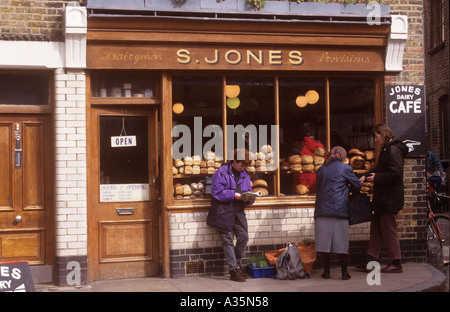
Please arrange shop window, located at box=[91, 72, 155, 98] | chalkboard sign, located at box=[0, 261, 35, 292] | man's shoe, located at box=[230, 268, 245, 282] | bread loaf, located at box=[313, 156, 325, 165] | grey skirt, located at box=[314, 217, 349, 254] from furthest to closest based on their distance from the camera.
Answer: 1. bread loaf, located at box=[313, 156, 325, 165]
2. shop window, located at box=[91, 72, 155, 98]
3. man's shoe, located at box=[230, 268, 245, 282]
4. grey skirt, located at box=[314, 217, 349, 254]
5. chalkboard sign, located at box=[0, 261, 35, 292]

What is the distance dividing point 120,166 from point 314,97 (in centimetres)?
314

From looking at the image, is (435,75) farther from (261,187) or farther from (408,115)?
(261,187)

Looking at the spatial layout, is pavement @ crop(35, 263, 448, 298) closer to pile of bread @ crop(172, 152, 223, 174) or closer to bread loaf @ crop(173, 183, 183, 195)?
bread loaf @ crop(173, 183, 183, 195)

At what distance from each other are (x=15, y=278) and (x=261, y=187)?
3.98m

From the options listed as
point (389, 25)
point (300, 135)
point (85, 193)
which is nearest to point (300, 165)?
point (300, 135)

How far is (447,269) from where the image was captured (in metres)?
9.06

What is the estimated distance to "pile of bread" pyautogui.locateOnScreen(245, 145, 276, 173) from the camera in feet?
29.4

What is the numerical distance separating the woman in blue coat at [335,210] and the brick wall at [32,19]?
13.6 feet

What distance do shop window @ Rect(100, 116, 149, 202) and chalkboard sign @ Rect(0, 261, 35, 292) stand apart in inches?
91.9

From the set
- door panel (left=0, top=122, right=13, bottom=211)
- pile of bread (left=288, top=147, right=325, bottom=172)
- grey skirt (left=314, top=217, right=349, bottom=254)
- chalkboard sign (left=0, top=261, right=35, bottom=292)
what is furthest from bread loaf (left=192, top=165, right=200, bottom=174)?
chalkboard sign (left=0, top=261, right=35, bottom=292)

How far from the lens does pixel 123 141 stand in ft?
28.3

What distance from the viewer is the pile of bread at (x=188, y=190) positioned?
28.3ft

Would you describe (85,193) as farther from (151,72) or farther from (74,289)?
(151,72)
